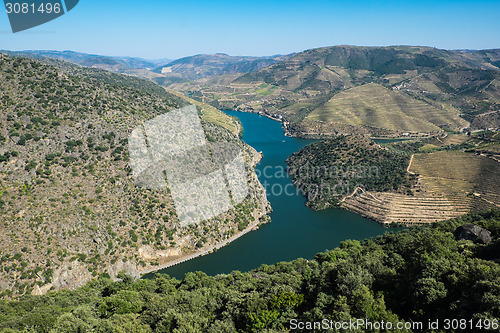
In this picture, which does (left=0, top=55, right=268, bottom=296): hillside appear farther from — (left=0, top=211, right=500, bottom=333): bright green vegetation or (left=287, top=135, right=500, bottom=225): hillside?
(left=287, top=135, right=500, bottom=225): hillside

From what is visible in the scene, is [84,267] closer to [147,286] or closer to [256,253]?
[147,286]

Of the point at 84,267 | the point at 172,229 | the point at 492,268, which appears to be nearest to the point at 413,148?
the point at 172,229

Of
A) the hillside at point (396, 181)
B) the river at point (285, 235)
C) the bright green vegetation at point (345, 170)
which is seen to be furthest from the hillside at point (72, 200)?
the hillside at point (396, 181)

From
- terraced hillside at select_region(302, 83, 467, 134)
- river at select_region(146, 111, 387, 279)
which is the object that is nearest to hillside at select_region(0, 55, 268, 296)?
river at select_region(146, 111, 387, 279)

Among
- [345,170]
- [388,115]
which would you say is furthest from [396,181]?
[388,115]

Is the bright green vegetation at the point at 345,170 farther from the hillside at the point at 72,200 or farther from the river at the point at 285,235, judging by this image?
the hillside at the point at 72,200

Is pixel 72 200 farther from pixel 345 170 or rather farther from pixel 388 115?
pixel 388 115
